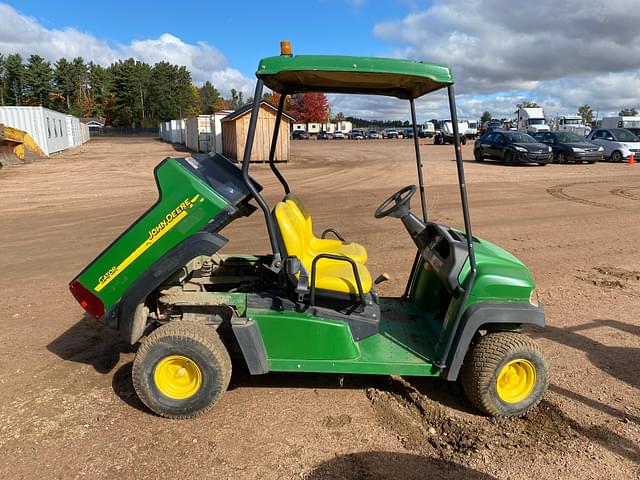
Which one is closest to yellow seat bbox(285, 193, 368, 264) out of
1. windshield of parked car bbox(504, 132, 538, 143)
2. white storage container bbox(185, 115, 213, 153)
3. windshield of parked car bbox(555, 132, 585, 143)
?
windshield of parked car bbox(504, 132, 538, 143)

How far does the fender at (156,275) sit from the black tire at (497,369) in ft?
5.90

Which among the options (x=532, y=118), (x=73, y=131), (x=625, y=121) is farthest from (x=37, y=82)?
(x=625, y=121)

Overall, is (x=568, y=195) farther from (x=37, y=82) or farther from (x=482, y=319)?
(x=37, y=82)

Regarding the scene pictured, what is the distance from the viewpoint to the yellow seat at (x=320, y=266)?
3293mm

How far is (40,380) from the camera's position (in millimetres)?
3580

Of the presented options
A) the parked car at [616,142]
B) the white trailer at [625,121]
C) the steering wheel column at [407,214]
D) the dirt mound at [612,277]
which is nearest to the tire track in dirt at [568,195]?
the dirt mound at [612,277]

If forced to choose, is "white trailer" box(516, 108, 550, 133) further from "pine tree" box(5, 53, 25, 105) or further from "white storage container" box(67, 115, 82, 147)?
"pine tree" box(5, 53, 25, 105)

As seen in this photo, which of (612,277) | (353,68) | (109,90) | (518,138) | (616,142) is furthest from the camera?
(109,90)

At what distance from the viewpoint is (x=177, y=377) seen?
3197 millimetres

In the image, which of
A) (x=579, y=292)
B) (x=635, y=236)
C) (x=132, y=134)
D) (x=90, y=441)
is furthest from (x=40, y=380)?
(x=132, y=134)

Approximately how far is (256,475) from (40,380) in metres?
1.97

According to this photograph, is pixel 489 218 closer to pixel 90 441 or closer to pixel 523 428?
pixel 523 428

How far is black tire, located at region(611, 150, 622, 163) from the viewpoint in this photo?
21342 mm

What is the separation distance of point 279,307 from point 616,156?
23.1 metres
